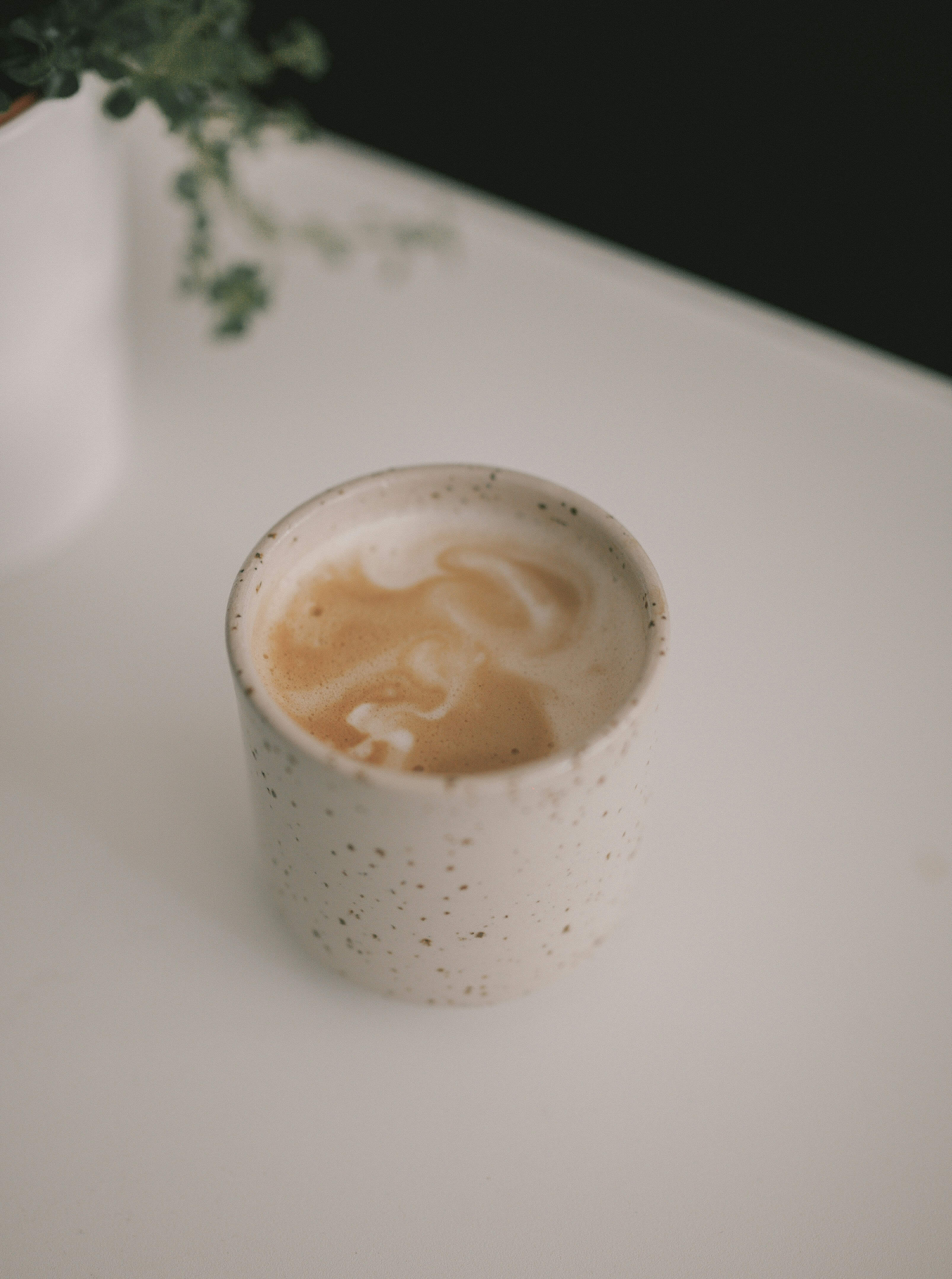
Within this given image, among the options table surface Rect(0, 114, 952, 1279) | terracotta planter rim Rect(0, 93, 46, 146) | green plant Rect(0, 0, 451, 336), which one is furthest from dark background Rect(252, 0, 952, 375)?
terracotta planter rim Rect(0, 93, 46, 146)

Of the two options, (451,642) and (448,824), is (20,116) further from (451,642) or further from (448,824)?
(448,824)

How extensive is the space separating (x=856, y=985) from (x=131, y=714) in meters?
0.62

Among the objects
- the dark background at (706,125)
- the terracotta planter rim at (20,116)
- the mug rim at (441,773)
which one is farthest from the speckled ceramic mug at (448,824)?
the dark background at (706,125)

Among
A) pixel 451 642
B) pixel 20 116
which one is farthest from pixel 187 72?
pixel 451 642

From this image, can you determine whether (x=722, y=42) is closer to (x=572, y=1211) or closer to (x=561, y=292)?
(x=561, y=292)

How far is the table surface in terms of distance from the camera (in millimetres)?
686

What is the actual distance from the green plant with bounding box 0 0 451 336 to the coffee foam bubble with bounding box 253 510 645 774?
0.41 meters

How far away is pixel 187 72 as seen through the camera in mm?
864

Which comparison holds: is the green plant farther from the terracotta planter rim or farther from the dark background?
the dark background

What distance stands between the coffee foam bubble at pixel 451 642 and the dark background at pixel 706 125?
1.02m

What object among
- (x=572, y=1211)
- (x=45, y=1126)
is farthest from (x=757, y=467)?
(x=45, y=1126)

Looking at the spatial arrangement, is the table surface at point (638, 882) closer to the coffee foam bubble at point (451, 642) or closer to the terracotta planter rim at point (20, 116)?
the coffee foam bubble at point (451, 642)

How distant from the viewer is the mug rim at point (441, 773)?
572 mm

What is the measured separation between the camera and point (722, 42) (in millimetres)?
1435
